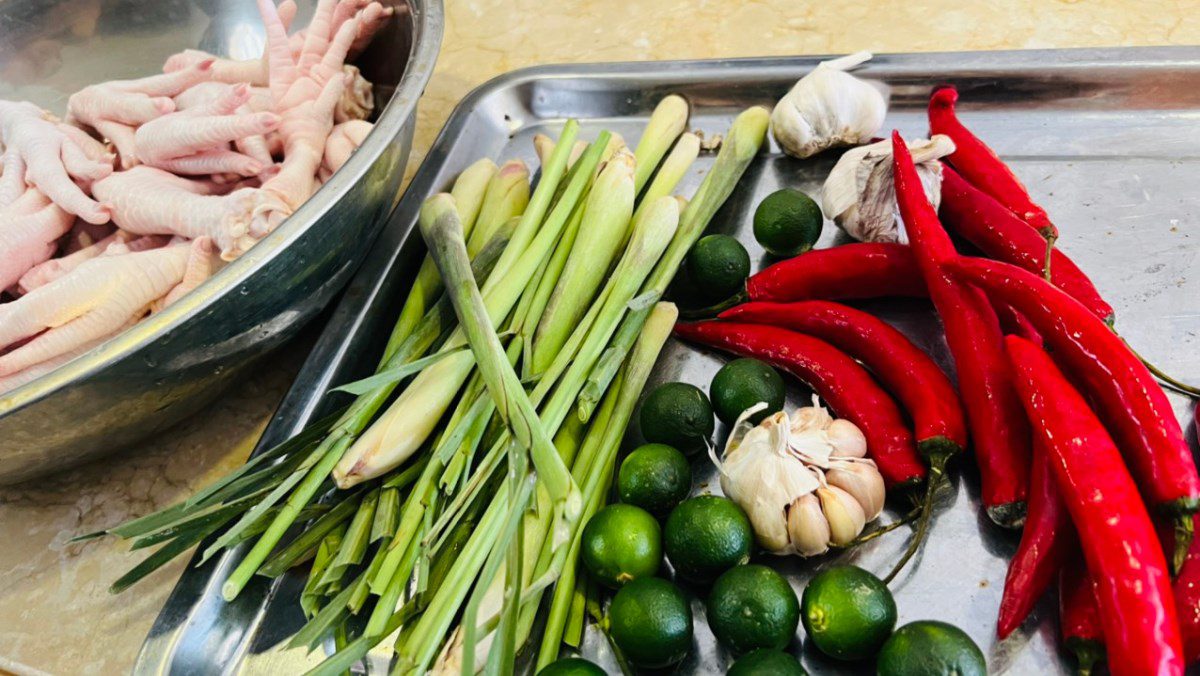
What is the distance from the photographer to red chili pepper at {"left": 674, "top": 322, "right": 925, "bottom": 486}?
0.87 meters

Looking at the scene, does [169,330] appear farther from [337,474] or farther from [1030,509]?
[1030,509]

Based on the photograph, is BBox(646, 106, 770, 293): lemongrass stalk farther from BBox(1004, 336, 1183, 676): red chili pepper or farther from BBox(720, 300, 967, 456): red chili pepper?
BBox(1004, 336, 1183, 676): red chili pepper

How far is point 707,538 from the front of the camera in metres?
0.79

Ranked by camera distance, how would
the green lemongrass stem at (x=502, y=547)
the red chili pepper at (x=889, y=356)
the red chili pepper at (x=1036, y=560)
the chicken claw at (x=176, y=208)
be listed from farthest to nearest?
the chicken claw at (x=176, y=208)
the red chili pepper at (x=889, y=356)
the red chili pepper at (x=1036, y=560)
the green lemongrass stem at (x=502, y=547)

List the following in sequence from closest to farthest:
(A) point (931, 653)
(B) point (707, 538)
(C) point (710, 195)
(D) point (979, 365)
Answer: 1. (A) point (931, 653)
2. (B) point (707, 538)
3. (D) point (979, 365)
4. (C) point (710, 195)

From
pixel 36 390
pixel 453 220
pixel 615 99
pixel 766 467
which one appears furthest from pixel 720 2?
pixel 36 390

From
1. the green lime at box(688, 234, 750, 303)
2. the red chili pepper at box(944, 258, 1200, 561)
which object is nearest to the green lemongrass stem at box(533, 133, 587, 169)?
the green lime at box(688, 234, 750, 303)

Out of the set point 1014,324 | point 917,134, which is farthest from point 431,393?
point 917,134

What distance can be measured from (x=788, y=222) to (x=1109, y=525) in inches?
20.4

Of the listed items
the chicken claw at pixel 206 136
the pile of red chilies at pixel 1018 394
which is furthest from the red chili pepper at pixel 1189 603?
the chicken claw at pixel 206 136

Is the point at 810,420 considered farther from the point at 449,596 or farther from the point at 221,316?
the point at 221,316

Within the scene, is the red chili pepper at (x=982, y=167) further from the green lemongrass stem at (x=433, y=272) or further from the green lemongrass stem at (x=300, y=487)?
the green lemongrass stem at (x=300, y=487)

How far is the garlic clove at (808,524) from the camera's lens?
81 centimetres

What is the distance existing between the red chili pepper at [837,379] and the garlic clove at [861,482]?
0.03 m
